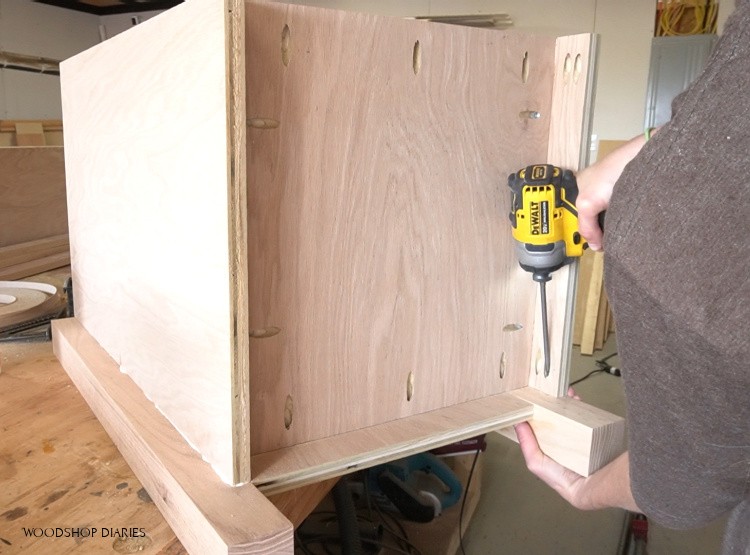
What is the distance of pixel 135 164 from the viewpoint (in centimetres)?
84

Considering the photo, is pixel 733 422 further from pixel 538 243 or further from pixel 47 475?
pixel 47 475

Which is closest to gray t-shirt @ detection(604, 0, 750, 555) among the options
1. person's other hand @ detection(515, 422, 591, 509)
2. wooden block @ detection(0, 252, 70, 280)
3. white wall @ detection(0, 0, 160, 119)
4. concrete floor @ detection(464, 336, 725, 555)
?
person's other hand @ detection(515, 422, 591, 509)

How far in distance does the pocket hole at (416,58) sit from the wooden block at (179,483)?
0.55 meters

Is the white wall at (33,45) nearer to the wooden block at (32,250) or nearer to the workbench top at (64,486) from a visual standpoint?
the wooden block at (32,250)

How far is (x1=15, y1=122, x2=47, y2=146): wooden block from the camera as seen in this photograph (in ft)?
11.5

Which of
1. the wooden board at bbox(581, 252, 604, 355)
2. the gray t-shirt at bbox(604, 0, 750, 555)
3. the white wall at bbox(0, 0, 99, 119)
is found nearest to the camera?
the gray t-shirt at bbox(604, 0, 750, 555)

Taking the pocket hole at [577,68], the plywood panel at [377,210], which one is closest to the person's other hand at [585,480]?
the plywood panel at [377,210]

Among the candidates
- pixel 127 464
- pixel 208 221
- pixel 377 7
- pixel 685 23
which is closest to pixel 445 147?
pixel 208 221

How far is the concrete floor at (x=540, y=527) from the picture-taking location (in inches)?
73.9

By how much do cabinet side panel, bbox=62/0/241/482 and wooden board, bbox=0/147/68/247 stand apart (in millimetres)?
886

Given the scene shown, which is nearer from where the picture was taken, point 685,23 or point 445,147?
point 445,147

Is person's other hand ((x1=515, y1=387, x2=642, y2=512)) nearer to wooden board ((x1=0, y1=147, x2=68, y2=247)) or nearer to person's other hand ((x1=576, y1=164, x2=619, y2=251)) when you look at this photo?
person's other hand ((x1=576, y1=164, x2=619, y2=251))

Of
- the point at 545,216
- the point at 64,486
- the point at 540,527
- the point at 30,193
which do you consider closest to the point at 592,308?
the point at 540,527

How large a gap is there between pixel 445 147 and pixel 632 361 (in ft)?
1.33
